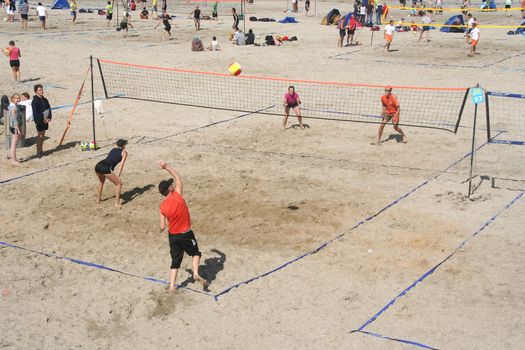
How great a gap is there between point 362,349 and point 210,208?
5.43m

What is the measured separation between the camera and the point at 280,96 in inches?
879

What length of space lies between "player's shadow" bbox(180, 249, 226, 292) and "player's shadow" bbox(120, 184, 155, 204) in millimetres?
3185

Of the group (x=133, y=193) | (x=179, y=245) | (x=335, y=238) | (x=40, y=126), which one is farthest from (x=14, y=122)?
(x=335, y=238)

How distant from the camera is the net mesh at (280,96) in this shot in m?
19.7

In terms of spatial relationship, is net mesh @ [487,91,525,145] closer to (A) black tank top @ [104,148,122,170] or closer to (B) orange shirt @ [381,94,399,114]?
(B) orange shirt @ [381,94,399,114]

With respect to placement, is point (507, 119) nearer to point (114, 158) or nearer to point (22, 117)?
point (114, 158)

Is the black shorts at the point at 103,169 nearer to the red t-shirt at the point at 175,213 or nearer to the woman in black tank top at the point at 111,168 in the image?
the woman in black tank top at the point at 111,168

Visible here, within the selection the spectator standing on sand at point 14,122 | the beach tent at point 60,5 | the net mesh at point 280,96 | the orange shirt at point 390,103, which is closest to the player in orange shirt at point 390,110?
the orange shirt at point 390,103

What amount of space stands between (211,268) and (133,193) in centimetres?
401

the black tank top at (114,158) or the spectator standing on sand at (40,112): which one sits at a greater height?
the spectator standing on sand at (40,112)

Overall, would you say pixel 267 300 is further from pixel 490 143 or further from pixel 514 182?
pixel 490 143

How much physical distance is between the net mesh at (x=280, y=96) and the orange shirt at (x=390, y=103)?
84.8 inches

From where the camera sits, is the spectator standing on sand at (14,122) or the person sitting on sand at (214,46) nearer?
the spectator standing on sand at (14,122)

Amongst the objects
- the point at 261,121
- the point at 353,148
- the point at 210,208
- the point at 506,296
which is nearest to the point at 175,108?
the point at 261,121
